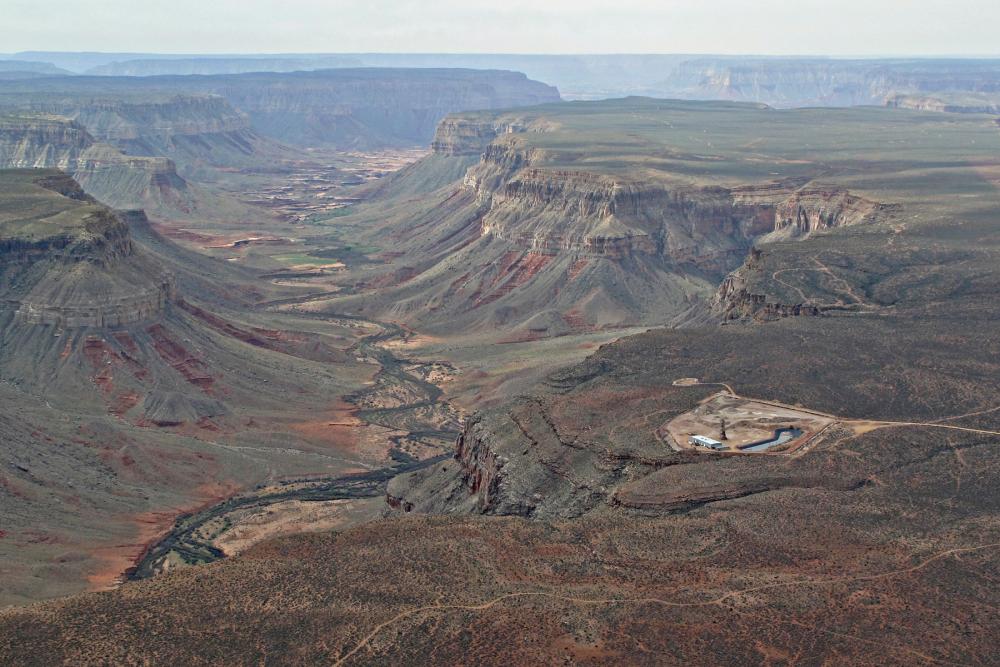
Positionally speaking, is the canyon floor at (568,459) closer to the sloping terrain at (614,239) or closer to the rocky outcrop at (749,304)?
the rocky outcrop at (749,304)

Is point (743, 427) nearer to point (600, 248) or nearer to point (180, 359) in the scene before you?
point (180, 359)

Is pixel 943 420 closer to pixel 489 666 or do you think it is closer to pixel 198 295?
pixel 489 666

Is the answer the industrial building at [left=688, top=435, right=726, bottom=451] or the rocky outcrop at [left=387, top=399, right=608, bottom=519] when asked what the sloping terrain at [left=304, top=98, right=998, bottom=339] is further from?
the industrial building at [left=688, top=435, right=726, bottom=451]

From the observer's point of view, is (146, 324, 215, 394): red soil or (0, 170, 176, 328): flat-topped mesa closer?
(0, 170, 176, 328): flat-topped mesa

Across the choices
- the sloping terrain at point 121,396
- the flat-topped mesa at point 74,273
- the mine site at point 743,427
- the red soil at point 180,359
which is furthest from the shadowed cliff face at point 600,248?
the mine site at point 743,427

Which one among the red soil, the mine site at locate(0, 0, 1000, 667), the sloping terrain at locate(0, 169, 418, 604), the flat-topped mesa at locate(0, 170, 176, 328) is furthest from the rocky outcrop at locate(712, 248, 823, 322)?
the flat-topped mesa at locate(0, 170, 176, 328)

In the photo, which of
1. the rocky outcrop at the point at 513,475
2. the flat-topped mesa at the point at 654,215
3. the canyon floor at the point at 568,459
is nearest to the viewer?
the canyon floor at the point at 568,459

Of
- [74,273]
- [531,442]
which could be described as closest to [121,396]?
[74,273]

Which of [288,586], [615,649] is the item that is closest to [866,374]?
[615,649]
